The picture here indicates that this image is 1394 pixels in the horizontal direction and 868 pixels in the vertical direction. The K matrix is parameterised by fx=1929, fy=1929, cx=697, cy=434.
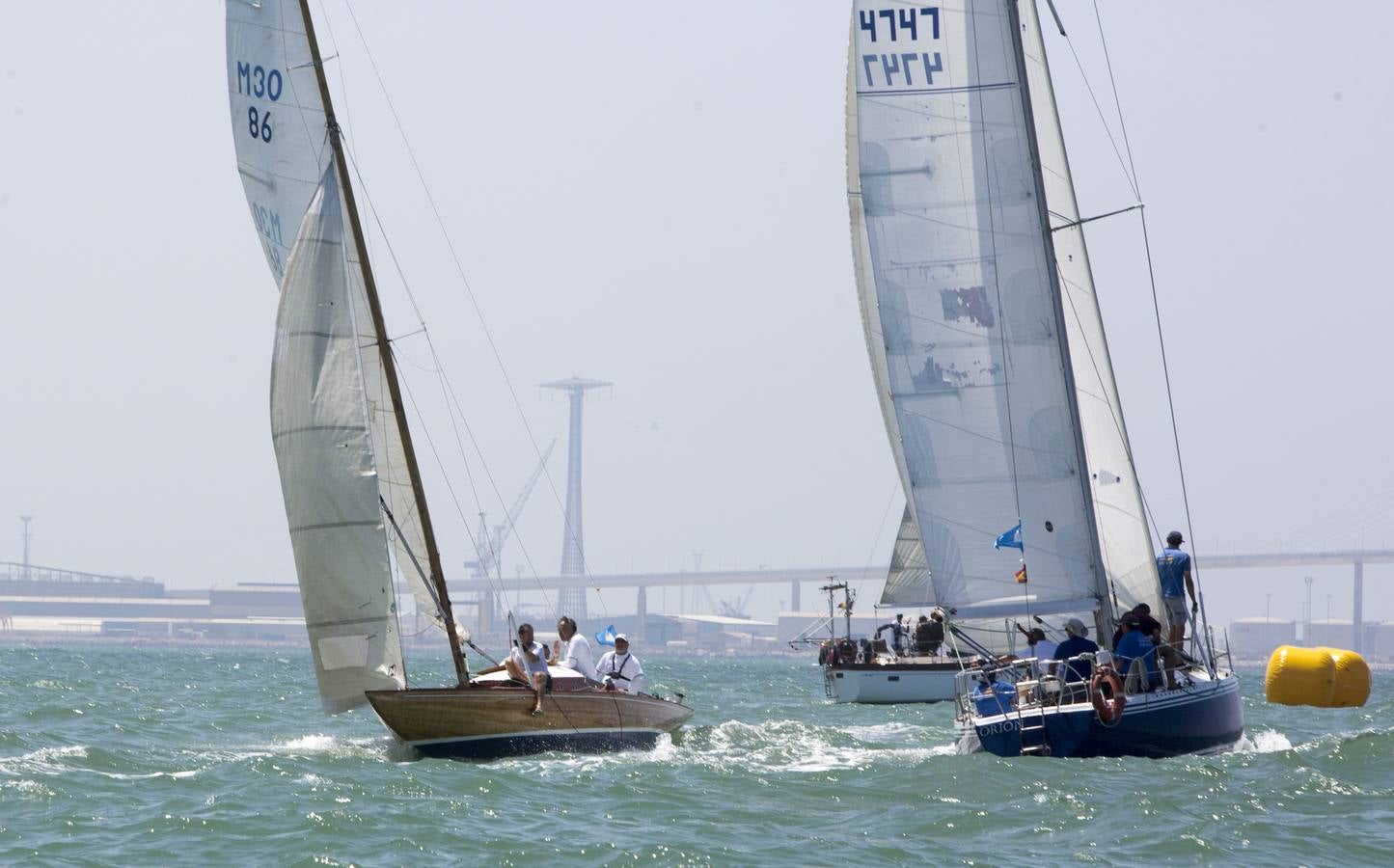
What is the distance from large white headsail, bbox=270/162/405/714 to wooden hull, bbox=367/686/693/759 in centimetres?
52

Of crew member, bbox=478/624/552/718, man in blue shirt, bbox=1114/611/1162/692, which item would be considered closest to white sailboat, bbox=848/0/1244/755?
man in blue shirt, bbox=1114/611/1162/692

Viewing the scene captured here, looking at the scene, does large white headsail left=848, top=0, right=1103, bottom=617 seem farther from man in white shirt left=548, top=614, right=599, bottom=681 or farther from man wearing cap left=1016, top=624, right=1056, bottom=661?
man in white shirt left=548, top=614, right=599, bottom=681

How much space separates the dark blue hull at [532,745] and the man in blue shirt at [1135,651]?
15.7 feet

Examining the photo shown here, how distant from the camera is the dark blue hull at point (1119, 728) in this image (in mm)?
17125

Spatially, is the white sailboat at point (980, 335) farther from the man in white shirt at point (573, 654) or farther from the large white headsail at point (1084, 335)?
the man in white shirt at point (573, 654)

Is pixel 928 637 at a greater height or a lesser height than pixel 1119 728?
greater

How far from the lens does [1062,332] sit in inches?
776

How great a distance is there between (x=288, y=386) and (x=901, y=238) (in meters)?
6.59

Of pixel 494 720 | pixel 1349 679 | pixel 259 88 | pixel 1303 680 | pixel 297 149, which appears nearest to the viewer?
pixel 494 720

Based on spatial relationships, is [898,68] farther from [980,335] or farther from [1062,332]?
[1062,332]

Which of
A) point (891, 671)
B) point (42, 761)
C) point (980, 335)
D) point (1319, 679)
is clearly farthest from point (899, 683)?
point (42, 761)

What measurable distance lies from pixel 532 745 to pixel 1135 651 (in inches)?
220

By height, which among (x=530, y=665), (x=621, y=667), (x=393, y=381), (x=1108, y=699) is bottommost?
(x=1108, y=699)

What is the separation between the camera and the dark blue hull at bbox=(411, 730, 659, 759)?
57.1 ft
